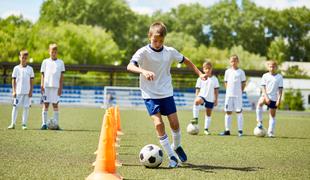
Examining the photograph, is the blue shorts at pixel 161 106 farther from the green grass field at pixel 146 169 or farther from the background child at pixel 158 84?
the green grass field at pixel 146 169

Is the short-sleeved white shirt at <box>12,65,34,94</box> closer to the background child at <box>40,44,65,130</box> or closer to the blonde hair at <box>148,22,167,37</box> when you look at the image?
the background child at <box>40,44,65,130</box>

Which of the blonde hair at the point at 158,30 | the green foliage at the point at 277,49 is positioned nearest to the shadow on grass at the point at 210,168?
the blonde hair at the point at 158,30

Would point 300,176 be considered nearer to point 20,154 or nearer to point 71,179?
point 71,179

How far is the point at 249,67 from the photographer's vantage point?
276 feet

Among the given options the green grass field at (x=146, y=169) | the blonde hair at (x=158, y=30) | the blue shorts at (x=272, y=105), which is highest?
the blonde hair at (x=158, y=30)

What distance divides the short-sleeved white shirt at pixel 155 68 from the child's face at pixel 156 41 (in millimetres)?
89

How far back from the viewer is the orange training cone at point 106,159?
592 cm

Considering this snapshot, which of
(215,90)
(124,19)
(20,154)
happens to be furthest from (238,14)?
(20,154)

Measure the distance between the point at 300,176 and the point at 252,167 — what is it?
917 millimetres

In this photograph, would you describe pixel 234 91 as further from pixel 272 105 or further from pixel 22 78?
pixel 22 78

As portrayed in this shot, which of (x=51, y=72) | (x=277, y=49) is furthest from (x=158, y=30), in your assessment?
(x=277, y=49)

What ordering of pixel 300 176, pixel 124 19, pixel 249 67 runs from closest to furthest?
pixel 300 176
pixel 249 67
pixel 124 19

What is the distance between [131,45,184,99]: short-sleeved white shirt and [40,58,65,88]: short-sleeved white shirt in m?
6.75

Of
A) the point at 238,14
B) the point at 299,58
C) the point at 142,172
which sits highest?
the point at 238,14
